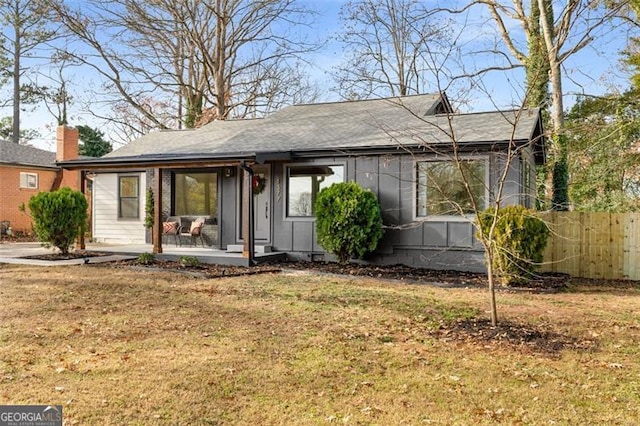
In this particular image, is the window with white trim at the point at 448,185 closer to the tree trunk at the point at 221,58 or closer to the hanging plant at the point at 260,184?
the hanging plant at the point at 260,184

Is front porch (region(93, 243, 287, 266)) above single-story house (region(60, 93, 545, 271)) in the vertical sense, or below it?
below

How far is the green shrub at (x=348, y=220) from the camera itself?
10219 millimetres

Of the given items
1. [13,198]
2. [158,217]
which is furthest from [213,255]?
[13,198]

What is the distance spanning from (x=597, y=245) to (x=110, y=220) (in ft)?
43.3

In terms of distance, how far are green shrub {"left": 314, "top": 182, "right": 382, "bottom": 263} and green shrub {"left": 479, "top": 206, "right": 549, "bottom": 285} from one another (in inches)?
95.0

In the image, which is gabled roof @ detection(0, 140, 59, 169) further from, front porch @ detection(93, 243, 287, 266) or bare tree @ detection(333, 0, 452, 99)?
bare tree @ detection(333, 0, 452, 99)

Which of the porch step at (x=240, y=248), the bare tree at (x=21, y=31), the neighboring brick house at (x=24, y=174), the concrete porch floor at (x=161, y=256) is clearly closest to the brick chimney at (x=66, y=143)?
the neighboring brick house at (x=24, y=174)

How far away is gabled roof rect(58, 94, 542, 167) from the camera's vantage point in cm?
1059

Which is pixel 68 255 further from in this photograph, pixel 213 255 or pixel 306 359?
pixel 306 359

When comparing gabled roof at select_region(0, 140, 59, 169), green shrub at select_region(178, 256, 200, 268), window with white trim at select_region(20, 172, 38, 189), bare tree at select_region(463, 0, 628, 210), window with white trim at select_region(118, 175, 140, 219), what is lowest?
green shrub at select_region(178, 256, 200, 268)

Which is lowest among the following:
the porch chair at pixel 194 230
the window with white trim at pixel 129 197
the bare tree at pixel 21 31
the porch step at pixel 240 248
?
the porch step at pixel 240 248

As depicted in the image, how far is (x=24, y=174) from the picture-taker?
22.2m

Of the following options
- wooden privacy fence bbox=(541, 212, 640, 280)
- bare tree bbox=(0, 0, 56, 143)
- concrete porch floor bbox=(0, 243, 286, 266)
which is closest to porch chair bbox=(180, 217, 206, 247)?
concrete porch floor bbox=(0, 243, 286, 266)

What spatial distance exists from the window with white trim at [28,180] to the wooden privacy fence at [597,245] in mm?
21351
